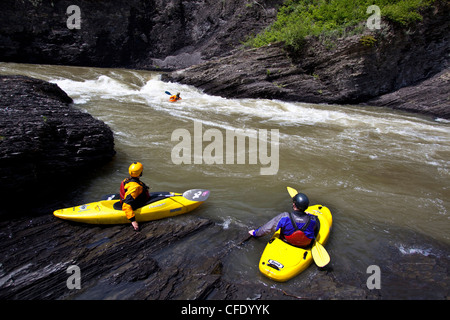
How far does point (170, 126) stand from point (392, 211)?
5.95 m

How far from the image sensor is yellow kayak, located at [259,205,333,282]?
9.21 ft

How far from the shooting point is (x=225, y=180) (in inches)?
197

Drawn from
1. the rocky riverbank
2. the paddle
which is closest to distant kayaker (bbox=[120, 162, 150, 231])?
the paddle

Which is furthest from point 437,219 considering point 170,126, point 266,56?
point 266,56

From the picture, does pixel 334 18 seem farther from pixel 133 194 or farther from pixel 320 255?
pixel 133 194

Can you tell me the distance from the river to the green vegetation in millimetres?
4456

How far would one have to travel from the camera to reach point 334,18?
13.4 m

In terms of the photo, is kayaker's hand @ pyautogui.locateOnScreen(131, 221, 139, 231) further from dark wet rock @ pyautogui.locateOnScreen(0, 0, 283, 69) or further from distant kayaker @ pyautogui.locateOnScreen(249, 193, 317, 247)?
dark wet rock @ pyautogui.locateOnScreen(0, 0, 283, 69)

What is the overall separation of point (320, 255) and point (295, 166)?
9.48 ft

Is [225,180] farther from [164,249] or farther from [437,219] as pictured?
[437,219]

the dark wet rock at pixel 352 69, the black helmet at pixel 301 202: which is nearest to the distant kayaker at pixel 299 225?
the black helmet at pixel 301 202

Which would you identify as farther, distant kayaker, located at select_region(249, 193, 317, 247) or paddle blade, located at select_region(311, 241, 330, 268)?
distant kayaker, located at select_region(249, 193, 317, 247)

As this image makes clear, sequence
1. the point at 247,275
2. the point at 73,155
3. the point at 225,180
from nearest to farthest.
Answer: the point at 247,275, the point at 73,155, the point at 225,180

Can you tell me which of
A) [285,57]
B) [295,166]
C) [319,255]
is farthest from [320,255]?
[285,57]
